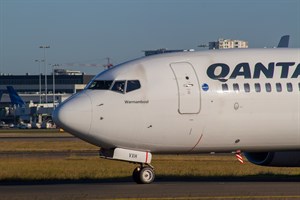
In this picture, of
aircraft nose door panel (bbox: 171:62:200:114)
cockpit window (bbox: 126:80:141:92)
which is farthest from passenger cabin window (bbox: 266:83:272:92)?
cockpit window (bbox: 126:80:141:92)

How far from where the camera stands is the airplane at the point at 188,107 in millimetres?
27281

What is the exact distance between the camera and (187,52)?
2917cm

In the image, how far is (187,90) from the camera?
2791cm

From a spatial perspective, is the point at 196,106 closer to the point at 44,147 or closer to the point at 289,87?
the point at 289,87

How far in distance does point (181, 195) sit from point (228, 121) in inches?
177

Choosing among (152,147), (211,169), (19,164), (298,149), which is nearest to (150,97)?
(152,147)

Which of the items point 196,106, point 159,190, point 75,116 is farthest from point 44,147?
point 159,190

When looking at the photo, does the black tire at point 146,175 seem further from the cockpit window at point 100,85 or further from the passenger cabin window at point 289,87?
the passenger cabin window at point 289,87

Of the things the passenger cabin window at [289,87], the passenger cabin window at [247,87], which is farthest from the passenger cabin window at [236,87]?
the passenger cabin window at [289,87]

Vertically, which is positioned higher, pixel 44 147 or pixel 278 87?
pixel 278 87

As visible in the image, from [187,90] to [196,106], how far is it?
584mm

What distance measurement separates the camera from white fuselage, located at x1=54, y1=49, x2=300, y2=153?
27234mm

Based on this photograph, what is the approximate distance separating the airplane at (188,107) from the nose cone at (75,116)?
1.2 inches

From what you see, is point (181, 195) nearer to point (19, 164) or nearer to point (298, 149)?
point (298, 149)
